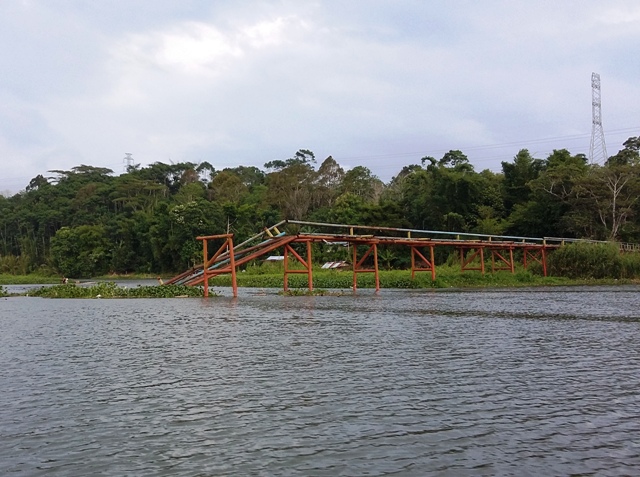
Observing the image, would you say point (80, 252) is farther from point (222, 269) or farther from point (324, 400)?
point (324, 400)

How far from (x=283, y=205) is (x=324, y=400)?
276 feet

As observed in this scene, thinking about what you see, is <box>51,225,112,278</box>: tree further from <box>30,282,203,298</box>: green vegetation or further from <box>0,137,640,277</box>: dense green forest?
<box>30,282,203,298</box>: green vegetation

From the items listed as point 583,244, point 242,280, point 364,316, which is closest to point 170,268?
point 242,280

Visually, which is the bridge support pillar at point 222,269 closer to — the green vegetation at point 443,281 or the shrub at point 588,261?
the green vegetation at point 443,281

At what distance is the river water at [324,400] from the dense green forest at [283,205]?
46.2 meters

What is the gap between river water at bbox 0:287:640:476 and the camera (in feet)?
25.4

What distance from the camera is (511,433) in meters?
8.66

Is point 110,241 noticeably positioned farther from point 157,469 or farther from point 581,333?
point 157,469

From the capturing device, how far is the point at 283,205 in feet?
309

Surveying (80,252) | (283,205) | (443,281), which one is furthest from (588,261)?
(80,252)

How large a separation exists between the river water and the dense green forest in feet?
152

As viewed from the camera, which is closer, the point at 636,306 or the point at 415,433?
the point at 415,433

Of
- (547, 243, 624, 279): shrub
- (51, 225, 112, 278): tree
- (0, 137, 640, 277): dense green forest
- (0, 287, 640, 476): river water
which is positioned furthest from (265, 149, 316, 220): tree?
(0, 287, 640, 476): river water

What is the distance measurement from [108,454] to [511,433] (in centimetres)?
549
